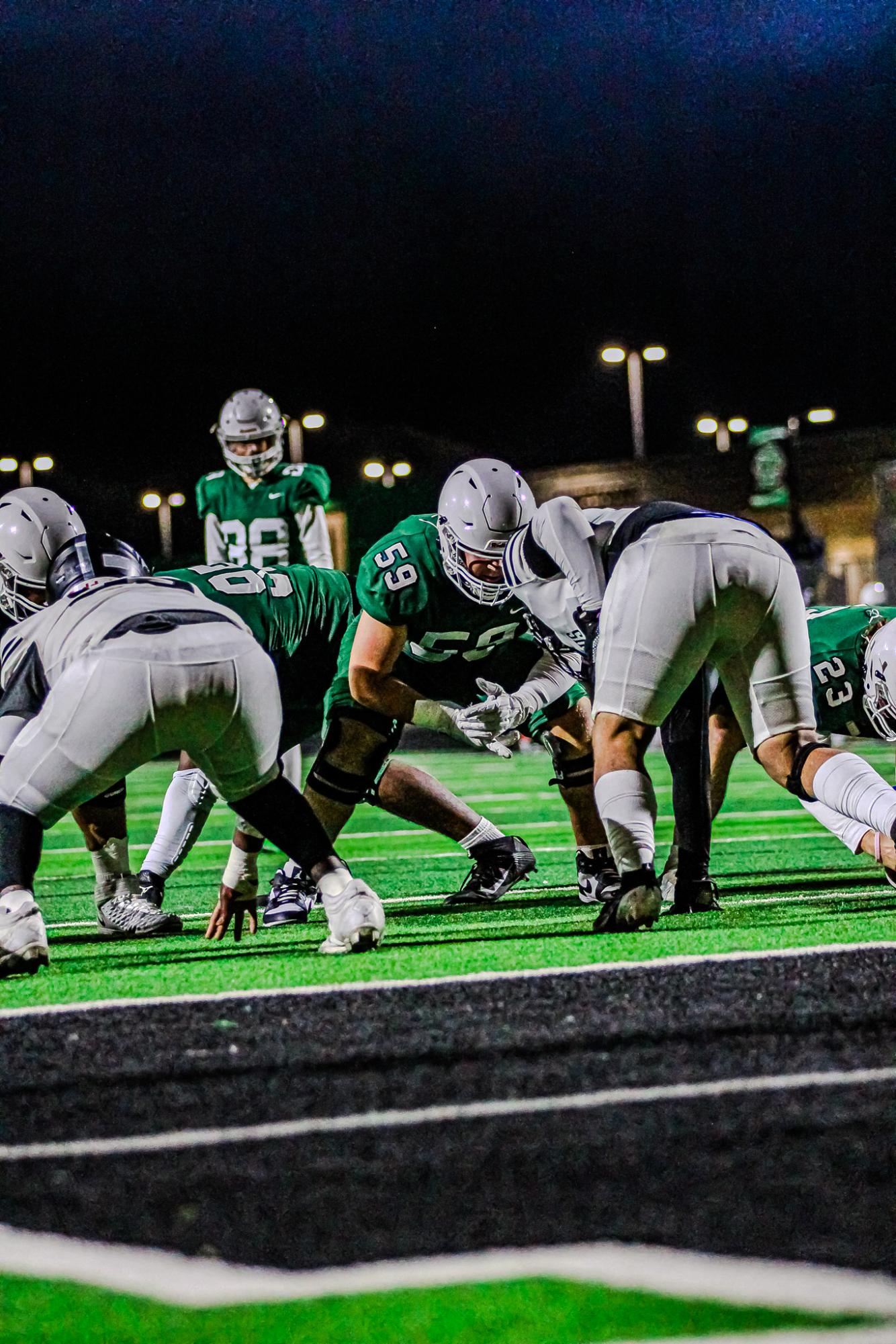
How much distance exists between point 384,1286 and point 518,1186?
319 millimetres

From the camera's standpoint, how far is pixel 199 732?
3324mm

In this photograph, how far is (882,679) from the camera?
466 cm

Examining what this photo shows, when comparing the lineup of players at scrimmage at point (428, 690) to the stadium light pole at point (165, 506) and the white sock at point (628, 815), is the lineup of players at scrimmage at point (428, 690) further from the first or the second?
the stadium light pole at point (165, 506)

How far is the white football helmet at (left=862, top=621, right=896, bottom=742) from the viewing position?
461 cm

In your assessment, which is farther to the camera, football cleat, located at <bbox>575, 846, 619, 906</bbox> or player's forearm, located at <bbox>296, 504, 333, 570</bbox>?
player's forearm, located at <bbox>296, 504, 333, 570</bbox>

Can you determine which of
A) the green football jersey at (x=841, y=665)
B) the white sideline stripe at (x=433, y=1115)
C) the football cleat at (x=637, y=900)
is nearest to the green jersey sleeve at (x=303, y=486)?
the green football jersey at (x=841, y=665)

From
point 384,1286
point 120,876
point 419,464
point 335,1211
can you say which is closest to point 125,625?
point 120,876

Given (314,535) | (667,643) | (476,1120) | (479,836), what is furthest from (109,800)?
(476,1120)

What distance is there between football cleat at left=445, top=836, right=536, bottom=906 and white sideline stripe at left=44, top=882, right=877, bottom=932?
0.41 feet

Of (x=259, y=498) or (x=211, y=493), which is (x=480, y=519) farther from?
(x=211, y=493)

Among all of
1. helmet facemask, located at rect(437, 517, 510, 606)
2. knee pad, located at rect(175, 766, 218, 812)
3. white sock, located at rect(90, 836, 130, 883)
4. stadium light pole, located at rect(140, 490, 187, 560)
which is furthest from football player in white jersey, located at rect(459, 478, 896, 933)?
stadium light pole, located at rect(140, 490, 187, 560)

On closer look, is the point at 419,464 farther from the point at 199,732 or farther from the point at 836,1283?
the point at 836,1283

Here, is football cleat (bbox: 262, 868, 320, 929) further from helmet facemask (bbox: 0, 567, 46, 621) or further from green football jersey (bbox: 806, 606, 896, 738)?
green football jersey (bbox: 806, 606, 896, 738)

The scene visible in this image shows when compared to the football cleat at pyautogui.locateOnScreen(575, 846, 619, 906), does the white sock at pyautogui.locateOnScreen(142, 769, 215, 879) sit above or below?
above
